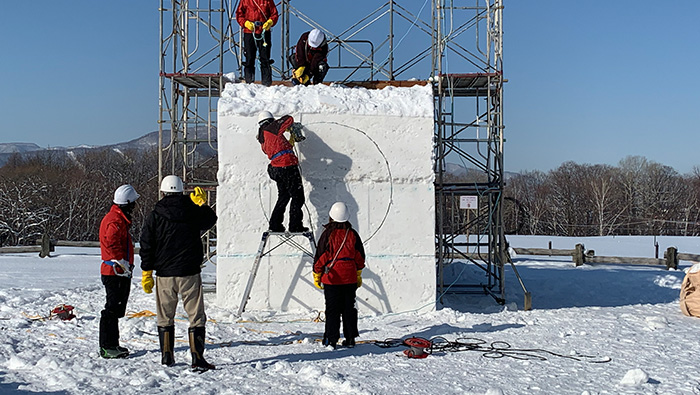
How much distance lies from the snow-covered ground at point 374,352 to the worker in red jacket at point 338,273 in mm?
256

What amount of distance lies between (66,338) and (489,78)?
818 cm

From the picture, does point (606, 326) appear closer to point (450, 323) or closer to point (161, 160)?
point (450, 323)

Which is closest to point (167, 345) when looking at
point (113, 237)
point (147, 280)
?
point (147, 280)

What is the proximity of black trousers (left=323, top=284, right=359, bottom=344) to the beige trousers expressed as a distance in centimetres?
158

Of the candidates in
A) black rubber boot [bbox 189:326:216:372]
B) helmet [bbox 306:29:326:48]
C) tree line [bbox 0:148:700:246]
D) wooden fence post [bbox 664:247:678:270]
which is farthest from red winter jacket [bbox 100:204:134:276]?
tree line [bbox 0:148:700:246]

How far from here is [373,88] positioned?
38.8 ft

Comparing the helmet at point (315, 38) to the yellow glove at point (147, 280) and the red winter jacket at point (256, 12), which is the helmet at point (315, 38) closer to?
the red winter jacket at point (256, 12)

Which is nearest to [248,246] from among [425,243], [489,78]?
[425,243]

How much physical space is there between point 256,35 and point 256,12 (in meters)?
0.43

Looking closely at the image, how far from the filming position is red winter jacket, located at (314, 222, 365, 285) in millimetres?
7660

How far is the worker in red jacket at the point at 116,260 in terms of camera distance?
707 centimetres

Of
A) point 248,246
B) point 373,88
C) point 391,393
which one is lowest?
point 391,393

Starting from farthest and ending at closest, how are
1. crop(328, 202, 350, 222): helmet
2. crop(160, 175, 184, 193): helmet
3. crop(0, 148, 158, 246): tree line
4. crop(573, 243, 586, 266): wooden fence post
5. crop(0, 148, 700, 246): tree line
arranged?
crop(0, 148, 700, 246): tree line
crop(0, 148, 158, 246): tree line
crop(573, 243, 586, 266): wooden fence post
crop(328, 202, 350, 222): helmet
crop(160, 175, 184, 193): helmet

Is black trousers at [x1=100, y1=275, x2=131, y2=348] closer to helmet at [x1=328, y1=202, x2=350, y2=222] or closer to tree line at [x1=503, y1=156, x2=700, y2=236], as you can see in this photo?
helmet at [x1=328, y1=202, x2=350, y2=222]
